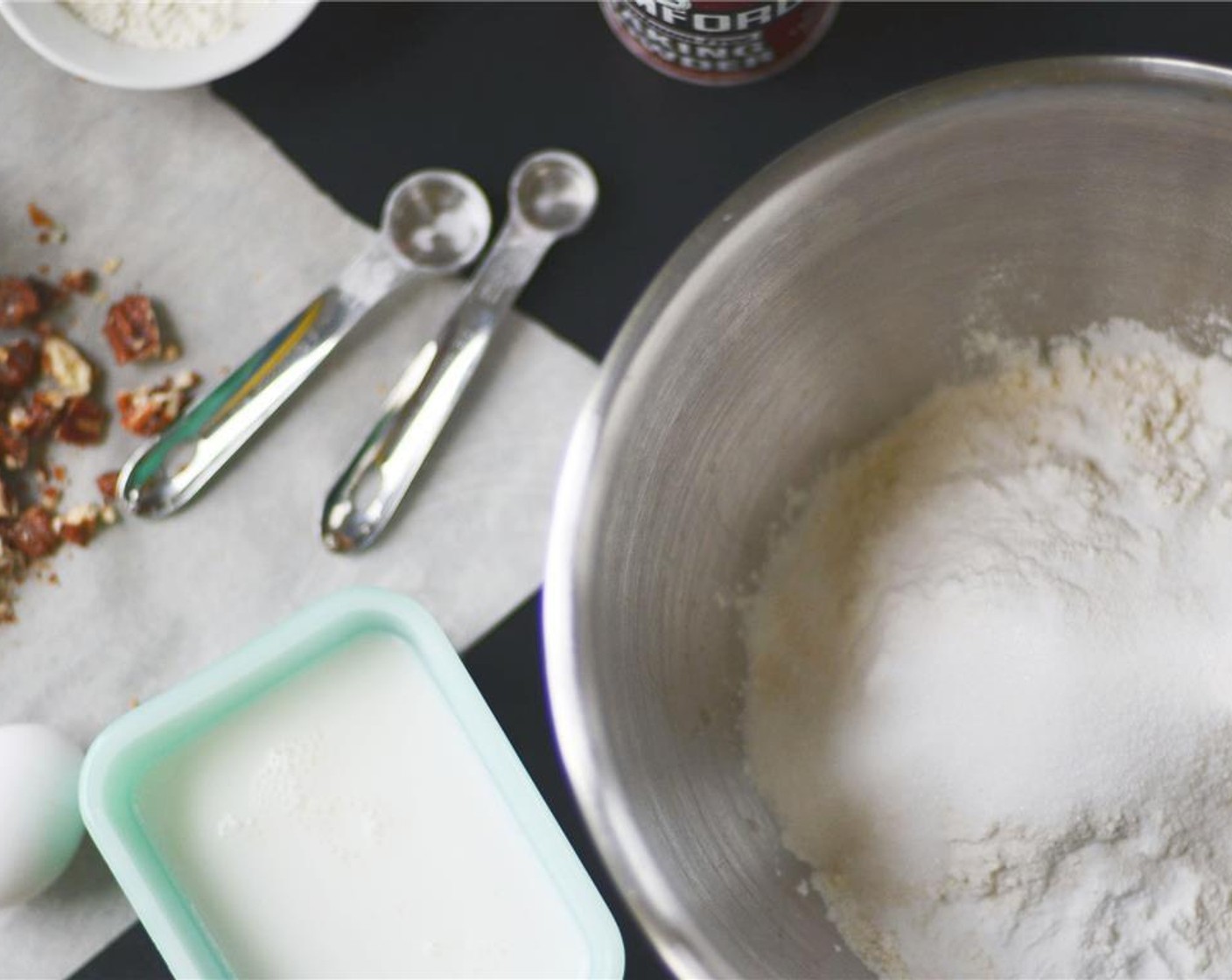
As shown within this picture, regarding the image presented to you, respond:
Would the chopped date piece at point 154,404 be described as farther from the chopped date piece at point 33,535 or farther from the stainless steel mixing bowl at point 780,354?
the stainless steel mixing bowl at point 780,354

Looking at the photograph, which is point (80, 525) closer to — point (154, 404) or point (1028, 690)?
point (154, 404)

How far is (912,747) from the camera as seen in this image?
76 centimetres

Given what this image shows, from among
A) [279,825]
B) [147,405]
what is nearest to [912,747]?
[279,825]

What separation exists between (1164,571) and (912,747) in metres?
0.17

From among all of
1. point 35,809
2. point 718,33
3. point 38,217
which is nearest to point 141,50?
point 38,217

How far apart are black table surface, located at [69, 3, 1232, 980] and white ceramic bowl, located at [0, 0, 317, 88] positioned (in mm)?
59

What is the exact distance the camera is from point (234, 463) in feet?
3.03

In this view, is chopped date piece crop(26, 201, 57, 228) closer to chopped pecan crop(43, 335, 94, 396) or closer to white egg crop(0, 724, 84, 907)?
chopped pecan crop(43, 335, 94, 396)

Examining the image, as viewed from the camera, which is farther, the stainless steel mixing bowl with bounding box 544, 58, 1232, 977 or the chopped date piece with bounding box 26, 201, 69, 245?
the chopped date piece with bounding box 26, 201, 69, 245

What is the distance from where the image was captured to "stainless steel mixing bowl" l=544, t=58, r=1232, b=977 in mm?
695

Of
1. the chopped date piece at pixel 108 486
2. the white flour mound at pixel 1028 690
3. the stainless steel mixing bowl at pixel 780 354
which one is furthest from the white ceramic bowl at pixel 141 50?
the white flour mound at pixel 1028 690

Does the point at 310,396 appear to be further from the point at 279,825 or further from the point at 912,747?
the point at 912,747

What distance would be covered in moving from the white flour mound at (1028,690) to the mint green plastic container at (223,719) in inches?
5.4

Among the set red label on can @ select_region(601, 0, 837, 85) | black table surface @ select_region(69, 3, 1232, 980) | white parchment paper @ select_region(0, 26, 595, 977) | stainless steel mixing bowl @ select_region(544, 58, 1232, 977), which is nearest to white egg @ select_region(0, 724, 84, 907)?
white parchment paper @ select_region(0, 26, 595, 977)
